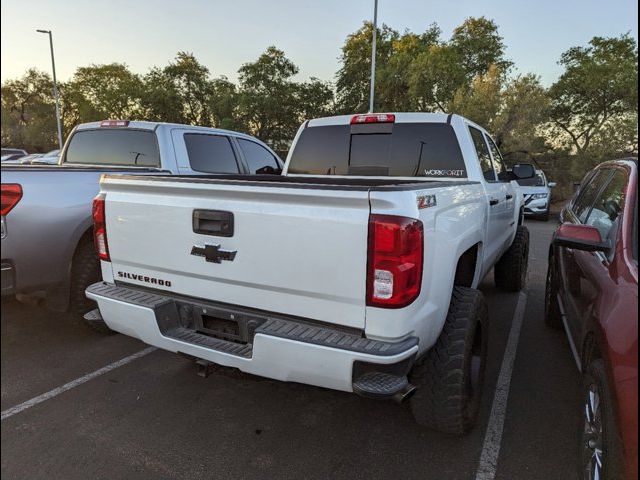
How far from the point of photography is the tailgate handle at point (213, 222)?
2.44 meters

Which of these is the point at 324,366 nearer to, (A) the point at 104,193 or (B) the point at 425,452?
(B) the point at 425,452

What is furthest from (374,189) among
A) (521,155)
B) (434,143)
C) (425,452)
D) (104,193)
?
(521,155)

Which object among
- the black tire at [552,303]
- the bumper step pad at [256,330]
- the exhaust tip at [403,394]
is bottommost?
the black tire at [552,303]

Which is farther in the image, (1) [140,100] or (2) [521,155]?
(2) [521,155]

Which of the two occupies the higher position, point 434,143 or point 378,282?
point 434,143

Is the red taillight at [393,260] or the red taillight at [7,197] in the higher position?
the red taillight at [7,197]

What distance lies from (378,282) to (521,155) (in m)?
21.9

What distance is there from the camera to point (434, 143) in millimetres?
3992

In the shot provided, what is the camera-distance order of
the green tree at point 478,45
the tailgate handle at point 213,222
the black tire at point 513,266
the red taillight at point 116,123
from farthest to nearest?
the green tree at point 478,45 < the black tire at point 513,266 < the red taillight at point 116,123 < the tailgate handle at point 213,222

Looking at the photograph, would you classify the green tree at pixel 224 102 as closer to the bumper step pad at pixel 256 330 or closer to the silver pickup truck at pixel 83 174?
the silver pickup truck at pixel 83 174

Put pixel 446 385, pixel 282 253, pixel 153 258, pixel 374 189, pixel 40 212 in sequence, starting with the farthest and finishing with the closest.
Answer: pixel 40 212, pixel 153 258, pixel 446 385, pixel 282 253, pixel 374 189

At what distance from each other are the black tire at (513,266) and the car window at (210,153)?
3.77m

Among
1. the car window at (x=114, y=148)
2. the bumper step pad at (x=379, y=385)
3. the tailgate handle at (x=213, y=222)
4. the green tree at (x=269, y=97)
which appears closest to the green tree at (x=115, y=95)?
the car window at (x=114, y=148)

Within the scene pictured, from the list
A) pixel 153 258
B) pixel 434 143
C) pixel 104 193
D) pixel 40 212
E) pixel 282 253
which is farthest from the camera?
pixel 434 143
